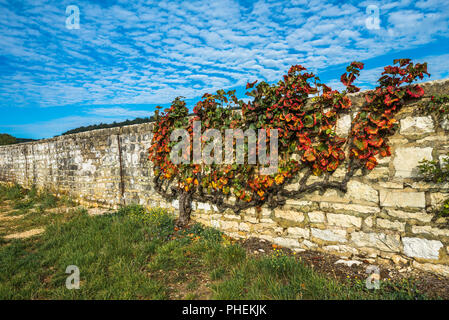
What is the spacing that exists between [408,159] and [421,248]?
3.28ft

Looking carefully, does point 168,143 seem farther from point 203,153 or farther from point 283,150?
point 283,150

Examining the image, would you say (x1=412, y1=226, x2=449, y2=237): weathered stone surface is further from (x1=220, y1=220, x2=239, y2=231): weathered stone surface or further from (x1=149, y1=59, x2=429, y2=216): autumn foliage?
(x1=220, y1=220, x2=239, y2=231): weathered stone surface

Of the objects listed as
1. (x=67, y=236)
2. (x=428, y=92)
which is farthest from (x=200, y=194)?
(x=428, y=92)

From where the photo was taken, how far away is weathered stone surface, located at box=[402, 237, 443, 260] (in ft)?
8.33

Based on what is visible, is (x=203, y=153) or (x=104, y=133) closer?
(x=203, y=153)

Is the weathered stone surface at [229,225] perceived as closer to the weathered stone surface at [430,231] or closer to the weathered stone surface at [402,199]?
the weathered stone surface at [402,199]

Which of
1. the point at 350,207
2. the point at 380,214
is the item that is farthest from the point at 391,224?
the point at 350,207

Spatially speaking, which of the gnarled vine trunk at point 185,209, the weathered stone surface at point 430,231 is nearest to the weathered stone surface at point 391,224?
the weathered stone surface at point 430,231

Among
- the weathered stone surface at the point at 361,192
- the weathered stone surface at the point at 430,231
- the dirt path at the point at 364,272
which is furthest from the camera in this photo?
the weathered stone surface at the point at 361,192

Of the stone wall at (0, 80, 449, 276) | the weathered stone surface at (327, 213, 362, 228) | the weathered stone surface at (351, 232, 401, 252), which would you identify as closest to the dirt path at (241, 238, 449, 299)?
the stone wall at (0, 80, 449, 276)

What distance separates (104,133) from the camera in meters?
6.33

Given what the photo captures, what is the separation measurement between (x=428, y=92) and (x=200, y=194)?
11.6ft

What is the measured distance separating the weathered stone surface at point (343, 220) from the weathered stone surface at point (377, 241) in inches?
4.7

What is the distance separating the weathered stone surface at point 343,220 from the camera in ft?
9.60
